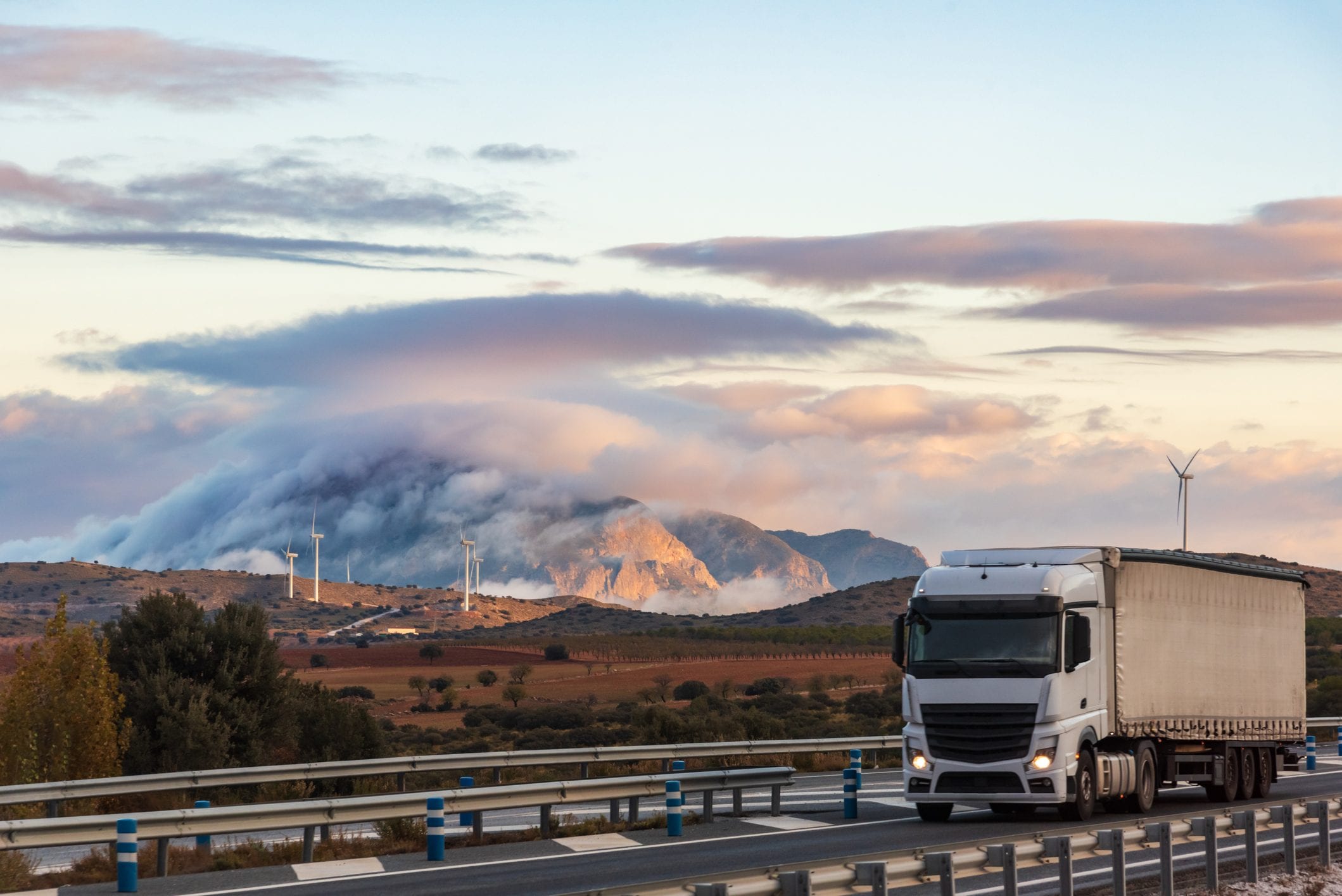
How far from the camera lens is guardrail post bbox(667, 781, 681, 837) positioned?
2141 centimetres

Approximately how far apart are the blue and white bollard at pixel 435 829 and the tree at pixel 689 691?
55.5 metres

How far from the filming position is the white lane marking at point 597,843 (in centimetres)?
2025

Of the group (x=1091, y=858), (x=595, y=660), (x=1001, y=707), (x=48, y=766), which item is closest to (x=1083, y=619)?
(x=1001, y=707)

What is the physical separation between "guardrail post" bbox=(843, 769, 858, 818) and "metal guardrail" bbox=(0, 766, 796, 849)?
36.4 inches

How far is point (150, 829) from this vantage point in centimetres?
1714

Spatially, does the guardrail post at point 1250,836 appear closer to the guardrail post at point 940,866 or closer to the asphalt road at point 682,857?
the asphalt road at point 682,857

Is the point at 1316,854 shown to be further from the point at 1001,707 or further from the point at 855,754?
the point at 855,754

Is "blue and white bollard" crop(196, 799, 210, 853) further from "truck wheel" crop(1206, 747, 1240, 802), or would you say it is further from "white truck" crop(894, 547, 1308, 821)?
"truck wheel" crop(1206, 747, 1240, 802)

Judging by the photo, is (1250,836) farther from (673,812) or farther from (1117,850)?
(673,812)

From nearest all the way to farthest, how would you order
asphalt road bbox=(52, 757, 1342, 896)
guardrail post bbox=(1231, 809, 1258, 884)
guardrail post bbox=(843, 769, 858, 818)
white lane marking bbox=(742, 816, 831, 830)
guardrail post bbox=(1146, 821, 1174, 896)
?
guardrail post bbox=(1146, 821, 1174, 896) → guardrail post bbox=(1231, 809, 1258, 884) → asphalt road bbox=(52, 757, 1342, 896) → white lane marking bbox=(742, 816, 831, 830) → guardrail post bbox=(843, 769, 858, 818)

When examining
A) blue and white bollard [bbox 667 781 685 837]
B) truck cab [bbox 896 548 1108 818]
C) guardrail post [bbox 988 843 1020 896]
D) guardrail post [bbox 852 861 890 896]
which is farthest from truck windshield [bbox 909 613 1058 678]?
guardrail post [bbox 852 861 890 896]

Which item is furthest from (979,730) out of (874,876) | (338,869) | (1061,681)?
(874,876)

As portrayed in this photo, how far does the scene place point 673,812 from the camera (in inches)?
843

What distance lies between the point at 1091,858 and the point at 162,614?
20.2 meters
